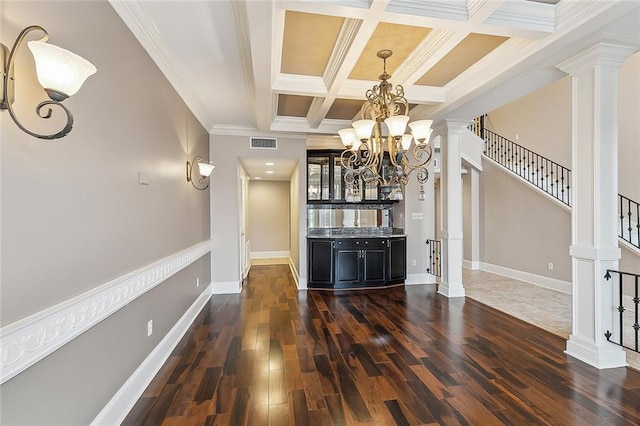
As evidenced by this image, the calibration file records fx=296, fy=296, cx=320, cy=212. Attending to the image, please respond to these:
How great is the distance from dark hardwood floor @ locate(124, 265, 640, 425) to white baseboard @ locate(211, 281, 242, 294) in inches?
40.6

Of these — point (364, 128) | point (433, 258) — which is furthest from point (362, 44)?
point (433, 258)

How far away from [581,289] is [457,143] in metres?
2.82

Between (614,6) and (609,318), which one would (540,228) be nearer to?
(609,318)

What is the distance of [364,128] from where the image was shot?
2674mm

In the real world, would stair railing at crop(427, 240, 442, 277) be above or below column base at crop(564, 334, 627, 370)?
above

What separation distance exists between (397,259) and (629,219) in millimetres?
3516

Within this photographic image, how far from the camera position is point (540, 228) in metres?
5.63

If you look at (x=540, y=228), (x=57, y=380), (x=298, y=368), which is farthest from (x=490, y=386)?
(x=540, y=228)

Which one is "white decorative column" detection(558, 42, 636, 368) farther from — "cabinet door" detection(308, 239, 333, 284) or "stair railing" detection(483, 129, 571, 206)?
"cabinet door" detection(308, 239, 333, 284)

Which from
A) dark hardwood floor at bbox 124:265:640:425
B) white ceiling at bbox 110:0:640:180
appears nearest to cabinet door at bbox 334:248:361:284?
dark hardwood floor at bbox 124:265:640:425

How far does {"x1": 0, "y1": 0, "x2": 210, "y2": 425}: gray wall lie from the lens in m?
1.20

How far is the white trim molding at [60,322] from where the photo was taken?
3.72 ft

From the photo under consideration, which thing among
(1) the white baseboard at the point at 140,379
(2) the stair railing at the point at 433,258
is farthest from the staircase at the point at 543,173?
(1) the white baseboard at the point at 140,379

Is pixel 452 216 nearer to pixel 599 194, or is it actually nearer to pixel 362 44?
pixel 599 194
